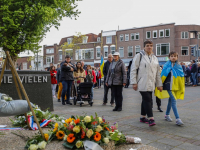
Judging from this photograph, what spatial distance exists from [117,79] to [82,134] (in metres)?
4.25

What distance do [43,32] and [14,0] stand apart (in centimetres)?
420

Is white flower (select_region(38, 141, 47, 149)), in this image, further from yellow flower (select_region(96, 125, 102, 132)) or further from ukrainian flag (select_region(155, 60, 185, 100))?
ukrainian flag (select_region(155, 60, 185, 100))

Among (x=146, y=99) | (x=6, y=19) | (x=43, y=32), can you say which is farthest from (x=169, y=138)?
(x=43, y=32)

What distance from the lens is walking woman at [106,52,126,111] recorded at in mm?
7273

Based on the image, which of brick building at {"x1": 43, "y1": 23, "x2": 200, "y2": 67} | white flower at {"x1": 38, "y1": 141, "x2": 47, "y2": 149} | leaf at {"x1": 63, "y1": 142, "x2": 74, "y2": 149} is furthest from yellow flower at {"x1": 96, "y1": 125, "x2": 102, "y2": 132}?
brick building at {"x1": 43, "y1": 23, "x2": 200, "y2": 67}

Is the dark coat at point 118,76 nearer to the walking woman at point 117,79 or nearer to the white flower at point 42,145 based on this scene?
the walking woman at point 117,79

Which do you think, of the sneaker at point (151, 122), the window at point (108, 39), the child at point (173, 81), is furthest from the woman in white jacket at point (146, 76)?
the window at point (108, 39)

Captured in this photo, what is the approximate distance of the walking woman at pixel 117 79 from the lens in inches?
286

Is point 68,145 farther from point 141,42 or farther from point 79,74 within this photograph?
point 141,42

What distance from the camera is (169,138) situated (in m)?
4.15

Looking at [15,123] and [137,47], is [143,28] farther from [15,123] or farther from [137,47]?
[15,123]

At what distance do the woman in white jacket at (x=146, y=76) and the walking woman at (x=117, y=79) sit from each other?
211 cm

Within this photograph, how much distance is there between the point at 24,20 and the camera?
19219 mm

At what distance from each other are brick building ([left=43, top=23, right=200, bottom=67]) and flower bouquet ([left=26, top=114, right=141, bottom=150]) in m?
38.1
